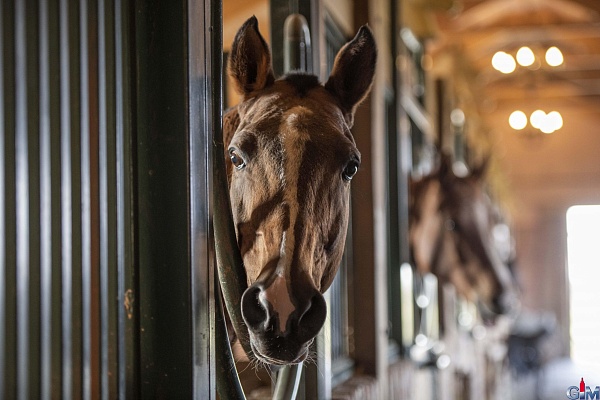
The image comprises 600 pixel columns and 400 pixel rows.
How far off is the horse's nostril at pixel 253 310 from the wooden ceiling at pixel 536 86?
15.7 ft

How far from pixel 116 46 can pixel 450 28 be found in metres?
6.54

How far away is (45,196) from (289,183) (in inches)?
19.7

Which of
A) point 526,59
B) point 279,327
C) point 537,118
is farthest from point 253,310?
point 537,118

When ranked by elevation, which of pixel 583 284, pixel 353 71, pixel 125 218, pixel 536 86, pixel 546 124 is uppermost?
pixel 536 86

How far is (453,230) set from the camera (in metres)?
5.16

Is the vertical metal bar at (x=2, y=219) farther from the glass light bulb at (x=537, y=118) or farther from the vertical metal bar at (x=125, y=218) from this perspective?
the glass light bulb at (x=537, y=118)

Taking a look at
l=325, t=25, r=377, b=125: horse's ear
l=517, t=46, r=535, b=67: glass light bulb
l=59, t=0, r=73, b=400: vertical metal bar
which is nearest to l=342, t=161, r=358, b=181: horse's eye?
l=325, t=25, r=377, b=125: horse's ear

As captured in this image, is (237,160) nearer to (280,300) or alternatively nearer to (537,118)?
(280,300)

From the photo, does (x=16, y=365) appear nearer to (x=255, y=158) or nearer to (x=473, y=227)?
(x=255, y=158)

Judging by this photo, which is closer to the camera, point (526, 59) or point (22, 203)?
point (22, 203)

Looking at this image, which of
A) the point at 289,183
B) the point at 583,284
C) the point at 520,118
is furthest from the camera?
the point at 583,284

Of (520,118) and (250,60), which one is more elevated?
(520,118)

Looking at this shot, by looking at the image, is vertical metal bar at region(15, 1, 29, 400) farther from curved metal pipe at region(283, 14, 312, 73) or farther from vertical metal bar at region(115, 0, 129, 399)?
curved metal pipe at region(283, 14, 312, 73)

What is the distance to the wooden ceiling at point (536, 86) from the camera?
7.79 metres
